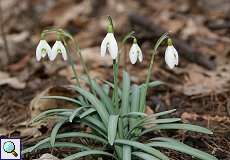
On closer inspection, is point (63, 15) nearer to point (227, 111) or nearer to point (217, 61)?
point (217, 61)

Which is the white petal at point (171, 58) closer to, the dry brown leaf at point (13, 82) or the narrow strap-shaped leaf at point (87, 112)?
the narrow strap-shaped leaf at point (87, 112)

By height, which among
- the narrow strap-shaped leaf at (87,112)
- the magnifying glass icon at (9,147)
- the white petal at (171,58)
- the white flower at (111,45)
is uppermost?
the white flower at (111,45)

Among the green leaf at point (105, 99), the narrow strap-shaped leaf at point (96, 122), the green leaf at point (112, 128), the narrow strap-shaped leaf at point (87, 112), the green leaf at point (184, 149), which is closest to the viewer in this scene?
the green leaf at point (112, 128)

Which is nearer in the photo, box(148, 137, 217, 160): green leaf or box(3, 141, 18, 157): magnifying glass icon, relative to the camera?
box(148, 137, 217, 160): green leaf

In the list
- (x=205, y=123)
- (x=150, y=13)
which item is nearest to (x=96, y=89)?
(x=205, y=123)

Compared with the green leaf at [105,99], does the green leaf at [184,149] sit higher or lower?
lower

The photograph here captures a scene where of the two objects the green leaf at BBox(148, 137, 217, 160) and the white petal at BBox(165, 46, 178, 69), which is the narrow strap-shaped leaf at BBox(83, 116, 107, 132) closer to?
the green leaf at BBox(148, 137, 217, 160)

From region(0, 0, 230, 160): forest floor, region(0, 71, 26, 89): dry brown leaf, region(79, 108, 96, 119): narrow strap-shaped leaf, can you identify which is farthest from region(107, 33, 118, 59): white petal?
region(0, 71, 26, 89): dry brown leaf

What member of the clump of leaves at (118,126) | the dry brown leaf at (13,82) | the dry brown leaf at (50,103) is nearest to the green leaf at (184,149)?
the clump of leaves at (118,126)
